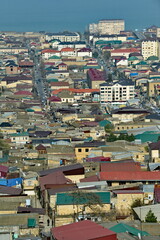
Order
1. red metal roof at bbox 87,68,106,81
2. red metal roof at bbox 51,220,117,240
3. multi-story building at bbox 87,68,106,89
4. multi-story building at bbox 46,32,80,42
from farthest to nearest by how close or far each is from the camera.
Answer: multi-story building at bbox 46,32,80,42 → red metal roof at bbox 87,68,106,81 → multi-story building at bbox 87,68,106,89 → red metal roof at bbox 51,220,117,240

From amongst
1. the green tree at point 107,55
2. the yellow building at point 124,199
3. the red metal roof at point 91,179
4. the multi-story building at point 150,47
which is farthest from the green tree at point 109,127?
the multi-story building at point 150,47

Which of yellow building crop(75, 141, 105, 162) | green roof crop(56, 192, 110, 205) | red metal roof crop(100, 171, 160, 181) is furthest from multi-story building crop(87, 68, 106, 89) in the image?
green roof crop(56, 192, 110, 205)

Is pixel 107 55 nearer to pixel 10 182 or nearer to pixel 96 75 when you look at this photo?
pixel 96 75

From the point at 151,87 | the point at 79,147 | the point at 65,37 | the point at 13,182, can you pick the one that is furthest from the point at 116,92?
the point at 65,37

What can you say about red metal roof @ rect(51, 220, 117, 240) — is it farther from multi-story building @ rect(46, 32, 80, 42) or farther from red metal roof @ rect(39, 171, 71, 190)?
multi-story building @ rect(46, 32, 80, 42)

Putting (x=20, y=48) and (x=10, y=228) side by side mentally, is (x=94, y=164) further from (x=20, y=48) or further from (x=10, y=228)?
(x=20, y=48)

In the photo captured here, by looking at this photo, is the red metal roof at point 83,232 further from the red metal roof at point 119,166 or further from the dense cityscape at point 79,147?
the red metal roof at point 119,166

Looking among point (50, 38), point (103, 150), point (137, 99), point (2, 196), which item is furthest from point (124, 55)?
point (2, 196)
